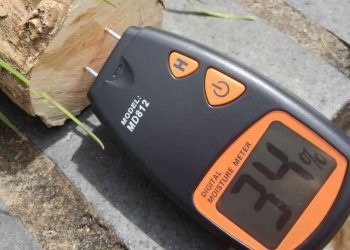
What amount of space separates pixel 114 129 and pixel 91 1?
0.62 feet

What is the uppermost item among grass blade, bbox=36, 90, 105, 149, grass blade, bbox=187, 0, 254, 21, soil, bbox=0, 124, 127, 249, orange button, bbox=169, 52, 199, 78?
grass blade, bbox=187, 0, 254, 21

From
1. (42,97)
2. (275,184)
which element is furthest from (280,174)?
(42,97)

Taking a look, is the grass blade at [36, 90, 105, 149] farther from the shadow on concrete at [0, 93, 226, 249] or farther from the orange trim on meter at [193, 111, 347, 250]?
the orange trim on meter at [193, 111, 347, 250]

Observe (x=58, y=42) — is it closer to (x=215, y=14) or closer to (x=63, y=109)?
(x=63, y=109)

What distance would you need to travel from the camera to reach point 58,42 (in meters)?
0.85

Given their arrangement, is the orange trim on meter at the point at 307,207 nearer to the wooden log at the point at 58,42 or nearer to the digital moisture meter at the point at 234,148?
the digital moisture meter at the point at 234,148

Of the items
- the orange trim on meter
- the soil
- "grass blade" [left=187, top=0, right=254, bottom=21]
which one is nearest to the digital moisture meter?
the orange trim on meter

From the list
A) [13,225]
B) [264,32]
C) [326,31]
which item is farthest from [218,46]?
[13,225]

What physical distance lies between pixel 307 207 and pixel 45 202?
394 mm

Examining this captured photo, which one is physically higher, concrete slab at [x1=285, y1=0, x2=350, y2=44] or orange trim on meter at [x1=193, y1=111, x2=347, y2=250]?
concrete slab at [x1=285, y1=0, x2=350, y2=44]

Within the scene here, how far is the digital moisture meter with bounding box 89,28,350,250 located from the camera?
0.85 meters

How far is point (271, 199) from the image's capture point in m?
0.86

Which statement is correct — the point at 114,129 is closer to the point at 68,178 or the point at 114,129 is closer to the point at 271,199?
the point at 68,178

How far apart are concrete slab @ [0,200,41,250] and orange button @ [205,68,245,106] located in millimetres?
337
